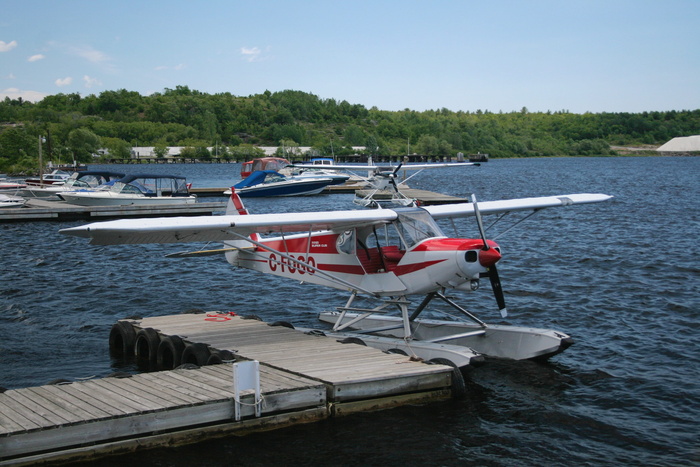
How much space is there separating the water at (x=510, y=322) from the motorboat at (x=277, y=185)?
2451 cm

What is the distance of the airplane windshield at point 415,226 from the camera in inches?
430

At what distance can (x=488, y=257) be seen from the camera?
9.94 metres

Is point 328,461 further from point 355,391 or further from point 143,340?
point 143,340

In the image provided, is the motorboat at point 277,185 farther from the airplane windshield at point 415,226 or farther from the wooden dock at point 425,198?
the airplane windshield at point 415,226

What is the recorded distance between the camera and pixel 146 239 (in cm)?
1048

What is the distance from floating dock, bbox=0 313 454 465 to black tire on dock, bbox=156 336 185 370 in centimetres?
3

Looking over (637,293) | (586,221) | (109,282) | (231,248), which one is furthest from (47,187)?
(637,293)

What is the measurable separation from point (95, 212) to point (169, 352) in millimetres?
23630

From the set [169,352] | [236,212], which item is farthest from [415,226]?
[236,212]

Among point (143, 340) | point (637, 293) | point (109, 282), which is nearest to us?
point (143, 340)

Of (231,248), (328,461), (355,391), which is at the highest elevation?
(231,248)

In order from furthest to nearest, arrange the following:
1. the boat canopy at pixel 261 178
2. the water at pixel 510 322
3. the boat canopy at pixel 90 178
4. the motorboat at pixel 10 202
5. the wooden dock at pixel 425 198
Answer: the boat canopy at pixel 261 178, the boat canopy at pixel 90 178, the wooden dock at pixel 425 198, the motorboat at pixel 10 202, the water at pixel 510 322

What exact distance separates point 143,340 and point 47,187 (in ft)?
126

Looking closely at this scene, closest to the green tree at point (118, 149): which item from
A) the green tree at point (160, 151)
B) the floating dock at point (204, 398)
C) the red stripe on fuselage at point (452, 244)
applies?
the green tree at point (160, 151)
